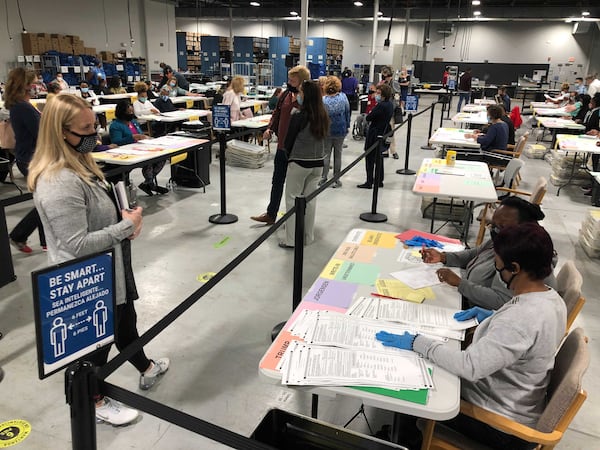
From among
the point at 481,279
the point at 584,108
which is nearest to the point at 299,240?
the point at 481,279

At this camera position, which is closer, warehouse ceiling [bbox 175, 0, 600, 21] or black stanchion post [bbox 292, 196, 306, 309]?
black stanchion post [bbox 292, 196, 306, 309]

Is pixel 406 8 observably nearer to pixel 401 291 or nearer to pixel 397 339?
pixel 401 291

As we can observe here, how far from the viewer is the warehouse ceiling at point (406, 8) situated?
21.2 m

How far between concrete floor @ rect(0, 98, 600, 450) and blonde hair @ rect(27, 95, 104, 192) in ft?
4.29

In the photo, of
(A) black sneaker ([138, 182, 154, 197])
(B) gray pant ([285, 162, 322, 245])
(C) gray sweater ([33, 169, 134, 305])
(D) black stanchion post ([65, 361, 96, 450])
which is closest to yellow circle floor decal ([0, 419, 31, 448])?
(C) gray sweater ([33, 169, 134, 305])

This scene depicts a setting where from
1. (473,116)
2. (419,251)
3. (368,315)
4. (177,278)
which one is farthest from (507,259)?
(473,116)

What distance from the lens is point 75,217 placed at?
1886mm

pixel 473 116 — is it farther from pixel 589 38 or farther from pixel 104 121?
pixel 589 38

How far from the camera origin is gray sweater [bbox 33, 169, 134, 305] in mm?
1848

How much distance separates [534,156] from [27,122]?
29.9 ft

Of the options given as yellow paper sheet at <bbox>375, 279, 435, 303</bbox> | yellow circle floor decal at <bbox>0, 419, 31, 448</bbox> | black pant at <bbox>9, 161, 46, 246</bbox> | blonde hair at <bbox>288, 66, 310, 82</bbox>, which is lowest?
yellow circle floor decal at <bbox>0, 419, 31, 448</bbox>

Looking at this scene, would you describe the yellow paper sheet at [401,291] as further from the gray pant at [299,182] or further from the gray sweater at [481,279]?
the gray pant at [299,182]

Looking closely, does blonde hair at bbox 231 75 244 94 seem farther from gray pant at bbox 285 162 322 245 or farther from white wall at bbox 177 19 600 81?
white wall at bbox 177 19 600 81

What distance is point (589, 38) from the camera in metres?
22.9
